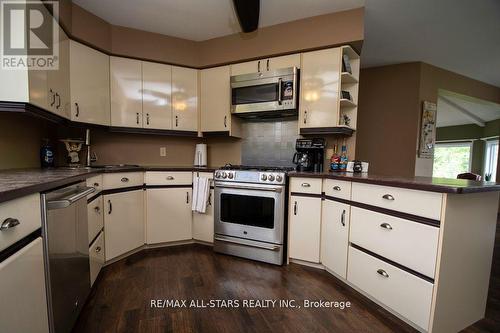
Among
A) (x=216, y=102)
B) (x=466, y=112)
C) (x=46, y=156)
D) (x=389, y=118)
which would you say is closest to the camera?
(x=46, y=156)

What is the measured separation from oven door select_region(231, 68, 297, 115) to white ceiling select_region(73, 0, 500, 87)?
57cm

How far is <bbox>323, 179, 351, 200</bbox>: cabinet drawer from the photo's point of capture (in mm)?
1756

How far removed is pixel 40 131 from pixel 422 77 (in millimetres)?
4664

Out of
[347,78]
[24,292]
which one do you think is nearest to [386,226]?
[347,78]

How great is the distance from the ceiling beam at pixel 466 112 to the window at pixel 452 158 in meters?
0.61

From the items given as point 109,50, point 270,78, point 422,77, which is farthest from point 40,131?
point 422,77

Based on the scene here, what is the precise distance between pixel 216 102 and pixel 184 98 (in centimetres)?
40

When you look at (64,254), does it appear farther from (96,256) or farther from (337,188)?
(337,188)

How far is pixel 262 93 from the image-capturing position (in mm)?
2438

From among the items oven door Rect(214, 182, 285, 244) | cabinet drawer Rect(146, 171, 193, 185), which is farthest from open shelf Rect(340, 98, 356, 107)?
cabinet drawer Rect(146, 171, 193, 185)

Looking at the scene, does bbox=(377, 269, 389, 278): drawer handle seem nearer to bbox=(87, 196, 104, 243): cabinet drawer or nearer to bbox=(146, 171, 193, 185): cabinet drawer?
bbox=(146, 171, 193, 185): cabinet drawer

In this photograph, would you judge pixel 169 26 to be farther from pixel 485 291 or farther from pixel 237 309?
pixel 485 291

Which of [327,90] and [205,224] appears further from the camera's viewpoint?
[205,224]

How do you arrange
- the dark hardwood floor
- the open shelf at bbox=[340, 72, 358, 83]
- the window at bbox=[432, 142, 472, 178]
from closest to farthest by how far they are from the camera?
the dark hardwood floor
the open shelf at bbox=[340, 72, 358, 83]
the window at bbox=[432, 142, 472, 178]
